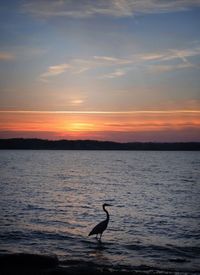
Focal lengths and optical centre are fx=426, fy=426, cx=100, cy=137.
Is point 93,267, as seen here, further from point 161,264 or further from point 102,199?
point 102,199

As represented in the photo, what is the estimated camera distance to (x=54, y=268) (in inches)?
585

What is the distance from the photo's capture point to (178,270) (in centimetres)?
1545

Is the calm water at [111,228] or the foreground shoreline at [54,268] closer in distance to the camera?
the foreground shoreline at [54,268]

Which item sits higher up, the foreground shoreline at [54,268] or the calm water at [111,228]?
the foreground shoreline at [54,268]

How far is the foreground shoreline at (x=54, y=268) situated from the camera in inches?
558

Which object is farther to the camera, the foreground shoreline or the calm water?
the calm water

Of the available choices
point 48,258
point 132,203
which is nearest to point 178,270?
point 48,258

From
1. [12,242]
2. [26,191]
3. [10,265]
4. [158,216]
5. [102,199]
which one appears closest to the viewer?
[10,265]

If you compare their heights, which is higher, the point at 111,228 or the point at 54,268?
the point at 54,268

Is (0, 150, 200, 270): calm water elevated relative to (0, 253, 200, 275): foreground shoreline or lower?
lower

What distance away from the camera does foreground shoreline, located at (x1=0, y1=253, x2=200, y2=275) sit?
1416 cm

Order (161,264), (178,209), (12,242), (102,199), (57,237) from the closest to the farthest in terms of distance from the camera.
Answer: (161,264), (12,242), (57,237), (178,209), (102,199)

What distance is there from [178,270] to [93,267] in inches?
121

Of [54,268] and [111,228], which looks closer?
[54,268]
